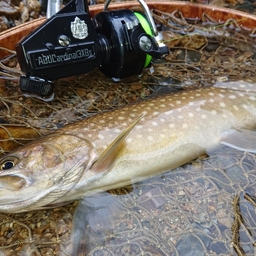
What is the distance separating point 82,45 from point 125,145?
85 cm

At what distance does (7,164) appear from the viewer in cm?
201

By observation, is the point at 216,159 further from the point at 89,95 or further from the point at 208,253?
the point at 89,95

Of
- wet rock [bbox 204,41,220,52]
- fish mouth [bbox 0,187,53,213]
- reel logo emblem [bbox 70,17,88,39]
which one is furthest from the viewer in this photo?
wet rock [bbox 204,41,220,52]

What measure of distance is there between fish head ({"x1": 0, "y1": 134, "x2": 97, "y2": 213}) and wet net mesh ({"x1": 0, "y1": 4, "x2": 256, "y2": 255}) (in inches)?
7.2

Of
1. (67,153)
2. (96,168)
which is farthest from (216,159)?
(67,153)

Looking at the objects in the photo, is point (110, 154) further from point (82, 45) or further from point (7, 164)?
point (82, 45)

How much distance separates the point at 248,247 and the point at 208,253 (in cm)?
22

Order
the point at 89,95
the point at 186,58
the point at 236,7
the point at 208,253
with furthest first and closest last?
the point at 236,7
the point at 186,58
the point at 89,95
the point at 208,253

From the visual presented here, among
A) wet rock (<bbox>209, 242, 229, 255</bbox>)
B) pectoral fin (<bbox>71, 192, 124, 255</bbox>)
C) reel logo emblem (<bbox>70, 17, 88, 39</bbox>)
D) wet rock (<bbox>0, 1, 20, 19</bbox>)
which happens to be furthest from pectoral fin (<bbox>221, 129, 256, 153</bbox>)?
wet rock (<bbox>0, 1, 20, 19</bbox>)

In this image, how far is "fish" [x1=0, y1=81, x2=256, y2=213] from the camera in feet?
6.53

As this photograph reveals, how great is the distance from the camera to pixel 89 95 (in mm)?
2924

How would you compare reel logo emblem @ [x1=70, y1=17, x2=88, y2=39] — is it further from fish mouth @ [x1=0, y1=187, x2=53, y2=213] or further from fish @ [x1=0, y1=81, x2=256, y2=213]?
fish mouth @ [x1=0, y1=187, x2=53, y2=213]

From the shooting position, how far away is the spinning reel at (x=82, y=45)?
2.47m

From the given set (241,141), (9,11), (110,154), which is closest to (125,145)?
(110,154)
